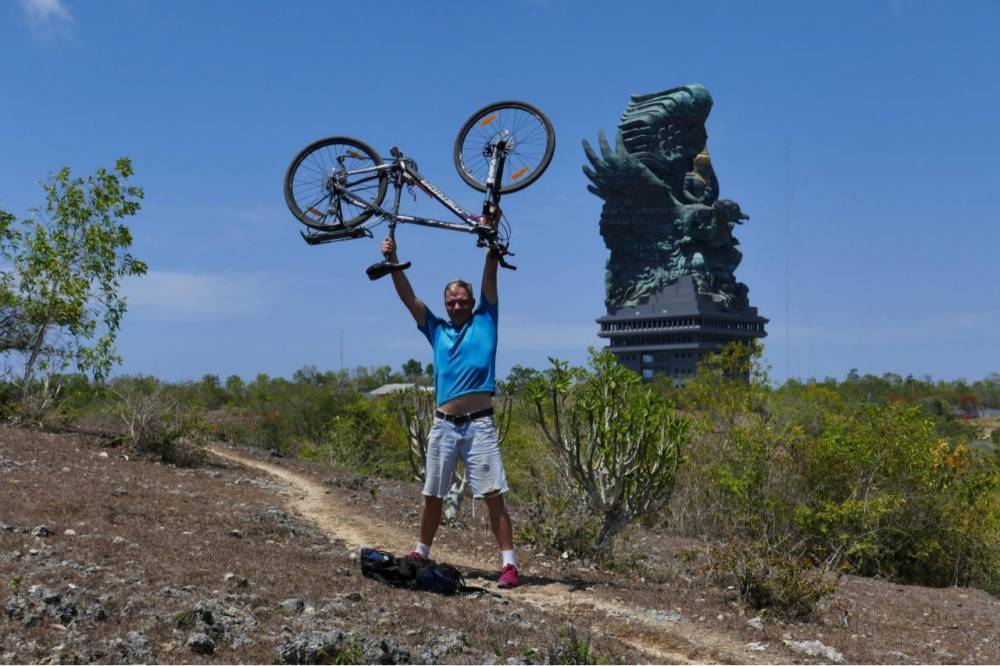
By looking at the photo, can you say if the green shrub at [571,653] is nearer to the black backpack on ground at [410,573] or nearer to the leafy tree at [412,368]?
the black backpack on ground at [410,573]

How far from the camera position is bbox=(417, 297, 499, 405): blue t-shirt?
7938 mm

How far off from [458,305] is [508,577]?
2311 mm

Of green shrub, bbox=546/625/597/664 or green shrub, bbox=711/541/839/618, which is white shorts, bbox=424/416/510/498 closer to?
green shrub, bbox=546/625/597/664

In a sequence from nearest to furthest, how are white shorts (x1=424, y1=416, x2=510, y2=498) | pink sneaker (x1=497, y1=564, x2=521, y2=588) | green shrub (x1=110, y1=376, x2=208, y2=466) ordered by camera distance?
white shorts (x1=424, y1=416, x2=510, y2=498)
pink sneaker (x1=497, y1=564, x2=521, y2=588)
green shrub (x1=110, y1=376, x2=208, y2=466)

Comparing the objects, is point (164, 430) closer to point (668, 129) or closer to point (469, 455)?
point (469, 455)

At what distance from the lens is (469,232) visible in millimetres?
9344

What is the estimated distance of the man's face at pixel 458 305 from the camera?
8.13 m

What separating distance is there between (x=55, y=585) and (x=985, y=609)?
37.0ft

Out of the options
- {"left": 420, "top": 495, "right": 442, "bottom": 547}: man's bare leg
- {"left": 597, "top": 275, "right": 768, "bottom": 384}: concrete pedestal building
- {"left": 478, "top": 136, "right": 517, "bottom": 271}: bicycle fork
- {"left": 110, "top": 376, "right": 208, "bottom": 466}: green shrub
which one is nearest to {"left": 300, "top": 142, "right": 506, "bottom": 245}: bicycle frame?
{"left": 478, "top": 136, "right": 517, "bottom": 271}: bicycle fork

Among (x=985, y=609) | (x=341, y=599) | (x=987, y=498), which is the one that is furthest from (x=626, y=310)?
(x=341, y=599)

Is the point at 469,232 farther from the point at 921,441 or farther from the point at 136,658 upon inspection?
the point at 921,441

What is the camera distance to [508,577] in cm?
802

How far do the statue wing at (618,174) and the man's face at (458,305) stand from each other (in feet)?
291

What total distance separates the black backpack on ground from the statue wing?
8970 cm
